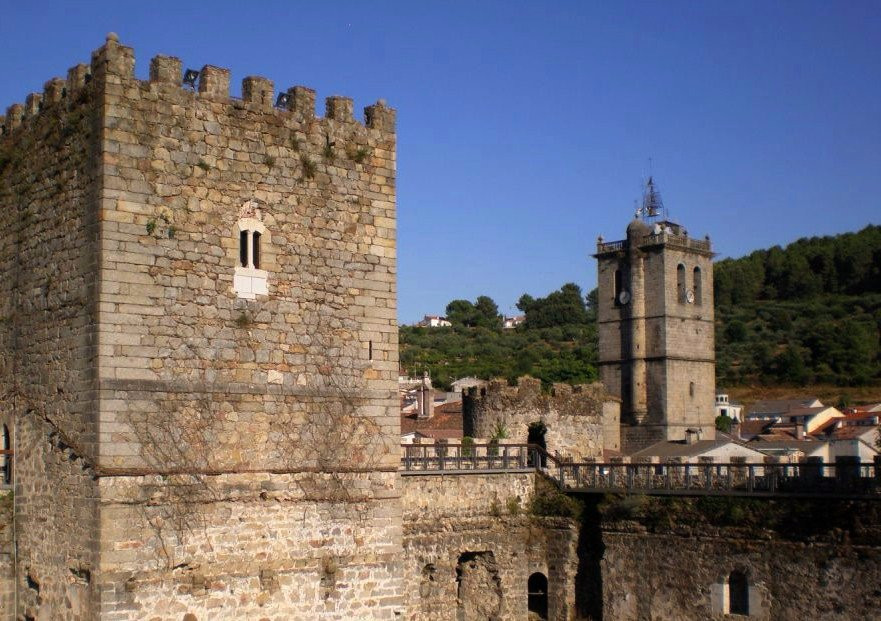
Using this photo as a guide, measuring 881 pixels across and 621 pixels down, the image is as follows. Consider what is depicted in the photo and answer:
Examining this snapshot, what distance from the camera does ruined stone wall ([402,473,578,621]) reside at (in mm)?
22516

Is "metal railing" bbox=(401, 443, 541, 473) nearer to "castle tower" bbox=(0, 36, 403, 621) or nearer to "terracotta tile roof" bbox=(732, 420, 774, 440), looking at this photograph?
"castle tower" bbox=(0, 36, 403, 621)

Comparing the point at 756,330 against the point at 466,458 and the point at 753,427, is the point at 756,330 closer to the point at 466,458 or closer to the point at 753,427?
the point at 753,427

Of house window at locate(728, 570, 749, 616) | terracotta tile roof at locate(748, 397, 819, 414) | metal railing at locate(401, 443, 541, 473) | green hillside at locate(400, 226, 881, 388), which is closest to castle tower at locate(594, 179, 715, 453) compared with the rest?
green hillside at locate(400, 226, 881, 388)

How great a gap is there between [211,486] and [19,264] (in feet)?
11.7

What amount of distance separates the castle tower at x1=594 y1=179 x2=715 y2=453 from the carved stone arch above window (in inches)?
1935

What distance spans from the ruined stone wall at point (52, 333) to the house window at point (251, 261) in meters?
1.69

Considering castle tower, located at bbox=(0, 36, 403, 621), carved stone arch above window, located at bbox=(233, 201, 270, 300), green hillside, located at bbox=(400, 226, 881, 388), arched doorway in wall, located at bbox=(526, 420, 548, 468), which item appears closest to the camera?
castle tower, located at bbox=(0, 36, 403, 621)

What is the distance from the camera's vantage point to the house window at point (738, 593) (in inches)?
852

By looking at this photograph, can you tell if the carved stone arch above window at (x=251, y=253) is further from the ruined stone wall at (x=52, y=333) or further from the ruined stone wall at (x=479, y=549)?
the ruined stone wall at (x=479, y=549)

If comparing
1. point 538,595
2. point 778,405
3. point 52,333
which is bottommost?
point 538,595

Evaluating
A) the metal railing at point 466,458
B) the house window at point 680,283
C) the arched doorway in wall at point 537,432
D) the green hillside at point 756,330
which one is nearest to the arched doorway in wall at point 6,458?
the metal railing at point 466,458

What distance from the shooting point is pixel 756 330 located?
108375 millimetres

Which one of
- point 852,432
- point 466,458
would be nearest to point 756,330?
point 852,432

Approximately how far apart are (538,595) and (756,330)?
87.8 meters
